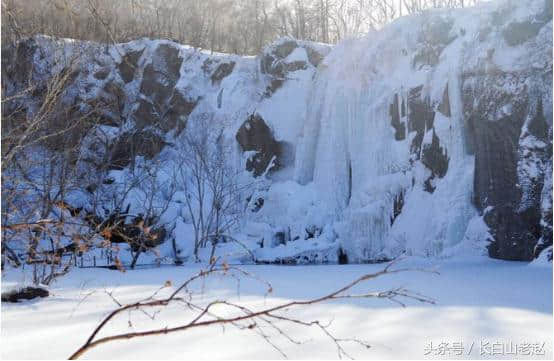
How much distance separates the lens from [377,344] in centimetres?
271

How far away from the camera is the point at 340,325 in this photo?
3244 millimetres

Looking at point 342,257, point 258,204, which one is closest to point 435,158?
point 342,257

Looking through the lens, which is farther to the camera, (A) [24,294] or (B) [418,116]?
(B) [418,116]

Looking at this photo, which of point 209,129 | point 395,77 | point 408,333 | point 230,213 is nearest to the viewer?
point 408,333

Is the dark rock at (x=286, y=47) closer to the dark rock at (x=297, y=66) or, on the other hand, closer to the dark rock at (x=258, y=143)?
the dark rock at (x=297, y=66)

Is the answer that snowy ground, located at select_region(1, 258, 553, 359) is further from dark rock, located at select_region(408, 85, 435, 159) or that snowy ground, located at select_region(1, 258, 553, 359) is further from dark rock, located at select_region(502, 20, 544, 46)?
dark rock, located at select_region(408, 85, 435, 159)

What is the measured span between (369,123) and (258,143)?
4689mm

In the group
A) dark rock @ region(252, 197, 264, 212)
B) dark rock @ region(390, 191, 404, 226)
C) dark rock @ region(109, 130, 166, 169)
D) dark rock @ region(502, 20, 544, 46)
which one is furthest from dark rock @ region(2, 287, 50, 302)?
dark rock @ region(109, 130, 166, 169)

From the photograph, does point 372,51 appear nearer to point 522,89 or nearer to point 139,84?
point 522,89

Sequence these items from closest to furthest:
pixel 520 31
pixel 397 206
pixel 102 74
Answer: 1. pixel 520 31
2. pixel 397 206
3. pixel 102 74

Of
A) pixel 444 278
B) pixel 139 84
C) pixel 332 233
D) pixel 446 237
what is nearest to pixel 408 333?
pixel 444 278

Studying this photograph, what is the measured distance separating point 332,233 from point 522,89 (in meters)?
5.37

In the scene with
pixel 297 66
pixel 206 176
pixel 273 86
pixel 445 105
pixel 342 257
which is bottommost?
pixel 342 257

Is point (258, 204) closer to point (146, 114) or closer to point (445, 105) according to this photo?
point (146, 114)
